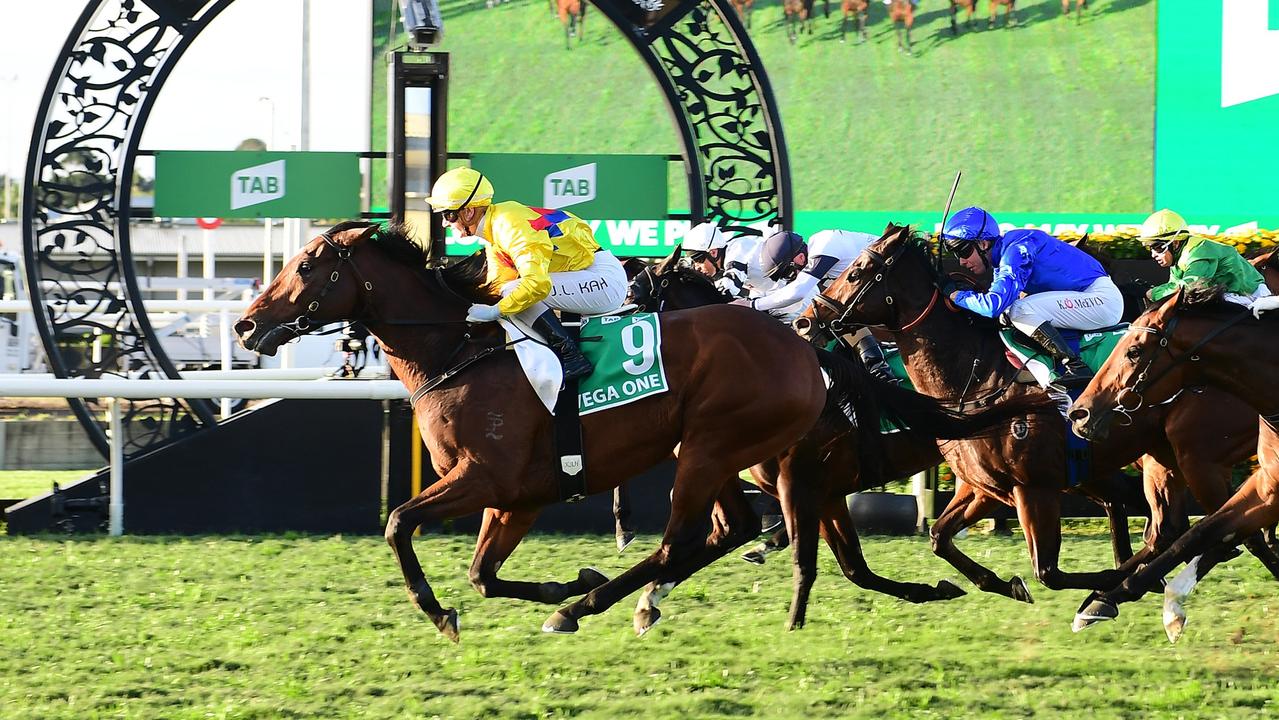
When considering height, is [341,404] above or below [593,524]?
above

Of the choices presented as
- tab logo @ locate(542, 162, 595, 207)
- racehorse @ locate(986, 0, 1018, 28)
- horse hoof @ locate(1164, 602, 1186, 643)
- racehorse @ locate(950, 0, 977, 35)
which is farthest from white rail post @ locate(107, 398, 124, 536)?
racehorse @ locate(986, 0, 1018, 28)

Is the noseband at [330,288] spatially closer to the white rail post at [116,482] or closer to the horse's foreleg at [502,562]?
the horse's foreleg at [502,562]

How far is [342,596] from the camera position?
568 centimetres

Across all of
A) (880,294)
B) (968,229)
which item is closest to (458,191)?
(880,294)

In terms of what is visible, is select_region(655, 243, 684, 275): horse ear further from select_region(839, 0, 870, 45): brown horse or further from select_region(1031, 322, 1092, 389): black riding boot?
select_region(839, 0, 870, 45): brown horse

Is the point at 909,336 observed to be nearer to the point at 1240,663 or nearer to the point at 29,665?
the point at 1240,663

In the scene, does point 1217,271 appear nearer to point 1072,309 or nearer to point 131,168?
point 1072,309

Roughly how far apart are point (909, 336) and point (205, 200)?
4.12m

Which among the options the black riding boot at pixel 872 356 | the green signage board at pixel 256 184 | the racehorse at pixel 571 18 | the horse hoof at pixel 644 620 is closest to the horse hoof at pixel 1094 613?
the black riding boot at pixel 872 356

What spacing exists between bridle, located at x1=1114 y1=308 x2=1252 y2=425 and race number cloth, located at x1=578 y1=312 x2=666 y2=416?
140 cm

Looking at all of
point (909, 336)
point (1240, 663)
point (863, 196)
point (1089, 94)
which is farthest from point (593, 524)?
point (1089, 94)

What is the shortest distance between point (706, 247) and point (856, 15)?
1531 centimetres

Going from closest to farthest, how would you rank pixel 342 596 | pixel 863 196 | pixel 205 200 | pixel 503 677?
pixel 503 677, pixel 342 596, pixel 205 200, pixel 863 196

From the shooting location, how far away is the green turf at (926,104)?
70.3ft
